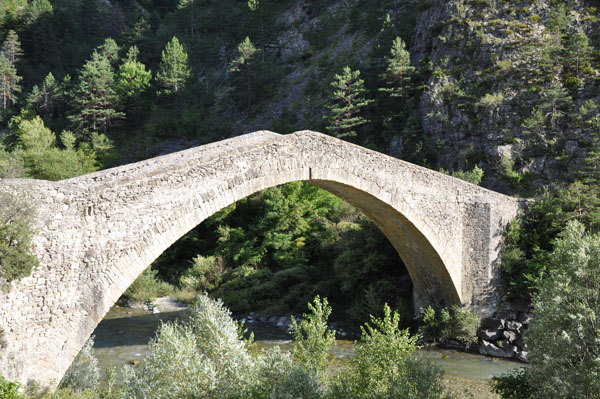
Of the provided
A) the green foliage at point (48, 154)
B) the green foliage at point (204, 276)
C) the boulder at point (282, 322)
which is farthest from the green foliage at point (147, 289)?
the green foliage at point (48, 154)

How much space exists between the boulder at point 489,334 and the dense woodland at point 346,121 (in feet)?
4.84

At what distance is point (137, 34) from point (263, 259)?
37264 mm

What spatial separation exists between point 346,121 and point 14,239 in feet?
73.2

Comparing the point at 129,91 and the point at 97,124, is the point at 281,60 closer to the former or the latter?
the point at 129,91

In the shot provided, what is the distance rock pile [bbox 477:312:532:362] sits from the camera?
14.2m

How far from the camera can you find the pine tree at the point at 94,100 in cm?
3678

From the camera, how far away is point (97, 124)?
126 ft

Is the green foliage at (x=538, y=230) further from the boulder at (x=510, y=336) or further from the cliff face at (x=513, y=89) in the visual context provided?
the cliff face at (x=513, y=89)

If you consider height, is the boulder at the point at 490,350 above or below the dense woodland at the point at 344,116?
below

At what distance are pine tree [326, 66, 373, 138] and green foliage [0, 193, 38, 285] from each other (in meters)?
21.4

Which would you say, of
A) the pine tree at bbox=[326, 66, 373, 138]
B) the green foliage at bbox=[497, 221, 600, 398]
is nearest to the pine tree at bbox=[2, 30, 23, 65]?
the pine tree at bbox=[326, 66, 373, 138]

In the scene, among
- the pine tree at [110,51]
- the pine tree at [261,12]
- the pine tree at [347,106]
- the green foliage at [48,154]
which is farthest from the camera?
the pine tree at [110,51]

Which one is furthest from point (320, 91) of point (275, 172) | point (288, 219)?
point (275, 172)

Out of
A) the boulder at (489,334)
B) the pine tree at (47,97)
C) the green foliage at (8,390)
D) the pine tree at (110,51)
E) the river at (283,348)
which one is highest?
the pine tree at (110,51)
